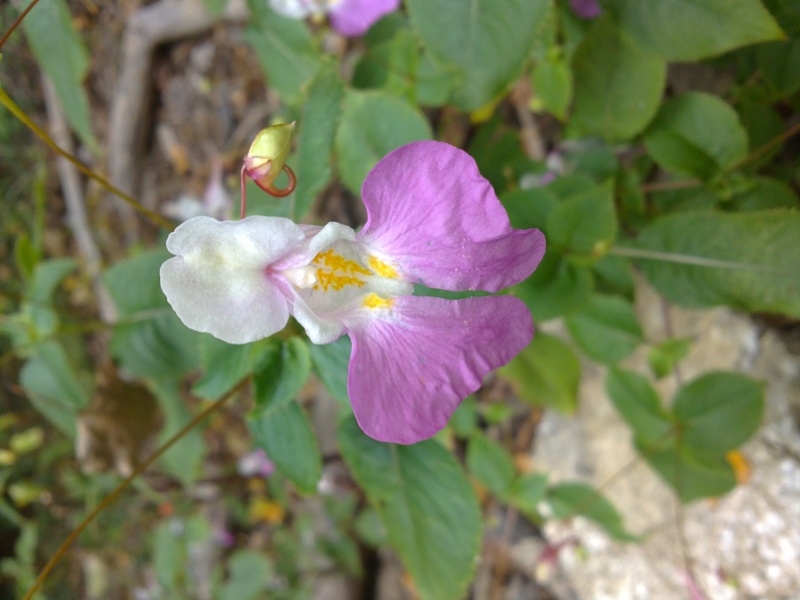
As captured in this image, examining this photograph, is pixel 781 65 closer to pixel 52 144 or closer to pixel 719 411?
pixel 719 411

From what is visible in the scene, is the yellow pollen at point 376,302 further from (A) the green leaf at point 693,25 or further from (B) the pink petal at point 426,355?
(A) the green leaf at point 693,25

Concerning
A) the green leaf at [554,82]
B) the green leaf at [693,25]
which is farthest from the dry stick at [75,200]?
the green leaf at [693,25]

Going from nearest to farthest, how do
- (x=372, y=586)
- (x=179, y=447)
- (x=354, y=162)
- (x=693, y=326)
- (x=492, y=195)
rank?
(x=492, y=195) → (x=354, y=162) → (x=693, y=326) → (x=179, y=447) → (x=372, y=586)

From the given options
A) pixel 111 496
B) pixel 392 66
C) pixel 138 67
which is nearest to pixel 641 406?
pixel 392 66

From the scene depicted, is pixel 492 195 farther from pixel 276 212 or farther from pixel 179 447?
pixel 179 447

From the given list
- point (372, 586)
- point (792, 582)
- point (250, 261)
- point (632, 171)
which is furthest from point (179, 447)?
point (792, 582)

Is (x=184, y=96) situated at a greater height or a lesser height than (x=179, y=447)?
greater
